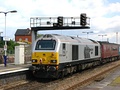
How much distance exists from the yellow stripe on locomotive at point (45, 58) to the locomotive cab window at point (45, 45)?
0.44m

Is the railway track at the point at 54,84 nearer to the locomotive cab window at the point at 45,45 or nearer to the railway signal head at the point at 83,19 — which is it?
the locomotive cab window at the point at 45,45

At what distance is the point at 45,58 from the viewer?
19844 millimetres

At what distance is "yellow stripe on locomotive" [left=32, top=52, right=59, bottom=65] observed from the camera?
1958 centimetres

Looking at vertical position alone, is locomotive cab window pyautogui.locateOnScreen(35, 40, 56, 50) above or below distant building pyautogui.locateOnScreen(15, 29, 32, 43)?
below

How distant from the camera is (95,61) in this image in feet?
108

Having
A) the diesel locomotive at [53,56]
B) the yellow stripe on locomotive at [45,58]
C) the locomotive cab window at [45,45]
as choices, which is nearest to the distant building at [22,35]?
the diesel locomotive at [53,56]

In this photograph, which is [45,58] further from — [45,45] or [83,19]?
[83,19]

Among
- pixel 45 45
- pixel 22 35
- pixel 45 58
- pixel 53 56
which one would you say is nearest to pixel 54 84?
pixel 53 56

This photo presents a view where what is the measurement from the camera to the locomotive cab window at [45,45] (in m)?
20.1

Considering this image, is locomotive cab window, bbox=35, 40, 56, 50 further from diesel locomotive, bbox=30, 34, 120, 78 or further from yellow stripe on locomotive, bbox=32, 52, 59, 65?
yellow stripe on locomotive, bbox=32, 52, 59, 65

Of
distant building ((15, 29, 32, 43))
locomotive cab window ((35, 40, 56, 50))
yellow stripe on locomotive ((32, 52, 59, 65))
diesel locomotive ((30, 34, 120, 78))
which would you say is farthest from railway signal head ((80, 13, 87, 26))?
distant building ((15, 29, 32, 43))

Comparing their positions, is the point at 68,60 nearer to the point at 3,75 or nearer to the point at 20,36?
the point at 3,75

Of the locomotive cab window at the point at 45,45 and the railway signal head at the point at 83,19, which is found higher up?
the railway signal head at the point at 83,19

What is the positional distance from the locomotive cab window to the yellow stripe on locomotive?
0.44 m
